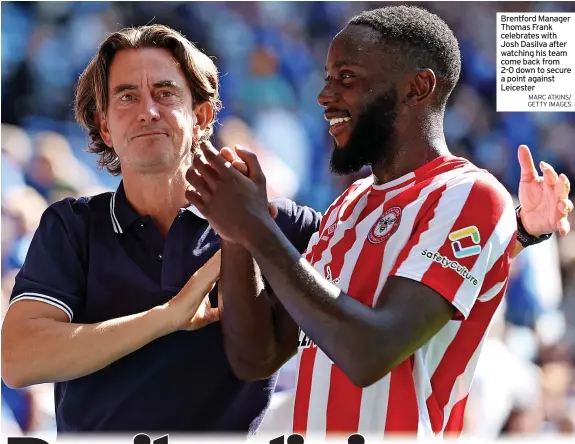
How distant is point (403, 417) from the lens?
6.27ft

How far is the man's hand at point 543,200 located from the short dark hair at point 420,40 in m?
0.33

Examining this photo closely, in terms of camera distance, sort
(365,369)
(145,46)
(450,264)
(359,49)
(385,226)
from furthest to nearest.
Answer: (145,46), (359,49), (385,226), (450,264), (365,369)

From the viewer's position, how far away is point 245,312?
215 centimetres

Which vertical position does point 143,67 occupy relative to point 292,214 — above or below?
above

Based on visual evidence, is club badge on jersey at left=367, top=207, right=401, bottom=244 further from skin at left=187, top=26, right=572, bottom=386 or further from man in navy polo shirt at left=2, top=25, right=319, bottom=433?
man in navy polo shirt at left=2, top=25, right=319, bottom=433

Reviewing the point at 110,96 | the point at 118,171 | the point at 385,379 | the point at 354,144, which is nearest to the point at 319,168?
the point at 118,171

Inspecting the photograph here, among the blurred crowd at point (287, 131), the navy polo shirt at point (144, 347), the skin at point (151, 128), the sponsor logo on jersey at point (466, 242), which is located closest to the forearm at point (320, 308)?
the sponsor logo on jersey at point (466, 242)

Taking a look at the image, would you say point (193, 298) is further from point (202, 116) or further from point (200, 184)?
point (202, 116)

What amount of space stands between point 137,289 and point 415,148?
88cm

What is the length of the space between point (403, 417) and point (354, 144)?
2.19 ft

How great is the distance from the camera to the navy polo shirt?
238 cm

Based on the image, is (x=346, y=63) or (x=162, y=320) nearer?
(x=346, y=63)

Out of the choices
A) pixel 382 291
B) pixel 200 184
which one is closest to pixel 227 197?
pixel 200 184

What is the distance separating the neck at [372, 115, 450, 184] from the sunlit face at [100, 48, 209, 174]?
76 cm
